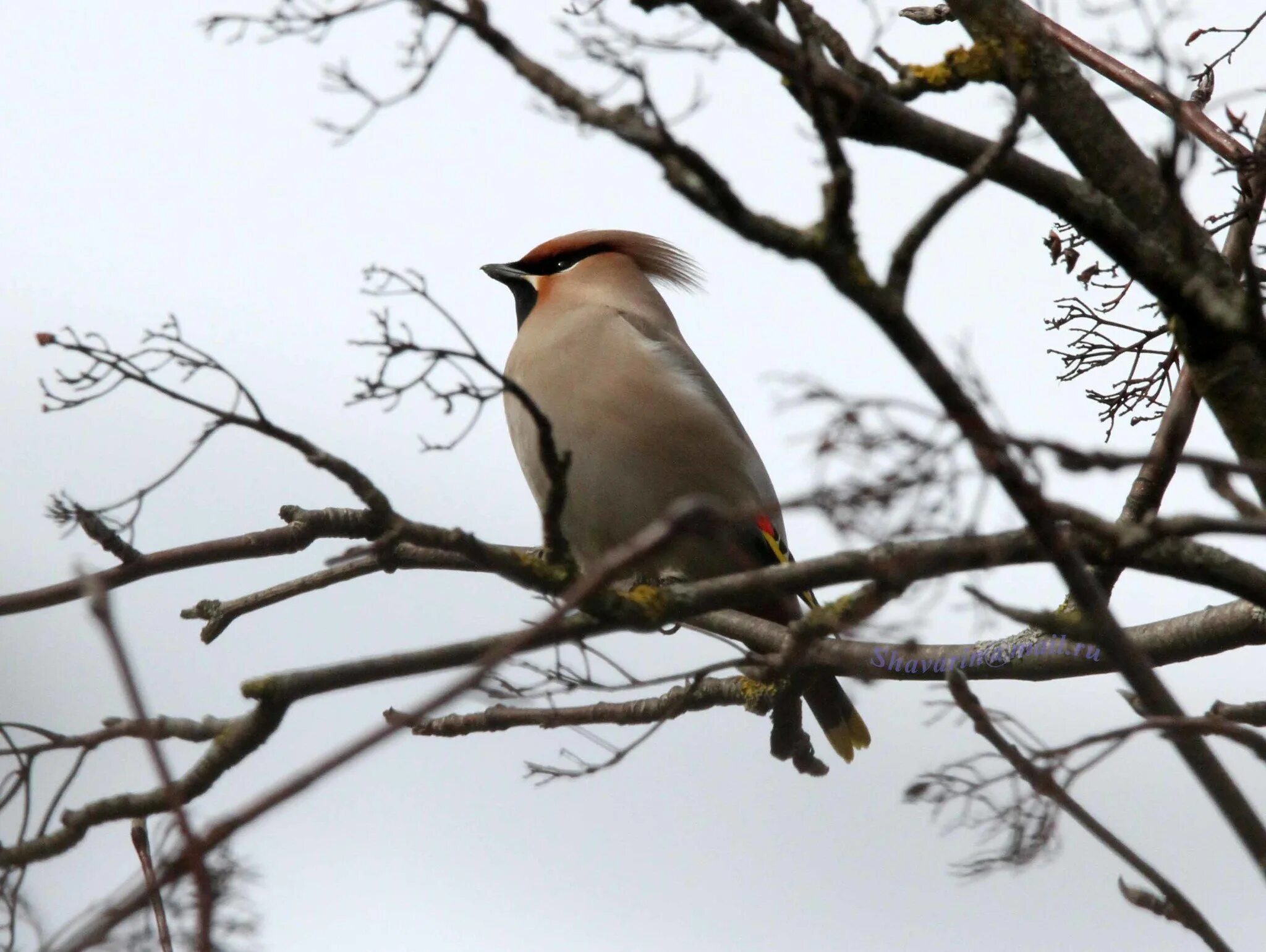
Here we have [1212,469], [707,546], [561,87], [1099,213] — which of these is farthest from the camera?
[707,546]

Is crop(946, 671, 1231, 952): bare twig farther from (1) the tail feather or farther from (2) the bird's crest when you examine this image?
(2) the bird's crest

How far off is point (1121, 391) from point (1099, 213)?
1.77 m

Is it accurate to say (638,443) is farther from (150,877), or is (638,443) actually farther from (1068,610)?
(150,877)

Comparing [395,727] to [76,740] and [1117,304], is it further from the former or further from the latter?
[1117,304]

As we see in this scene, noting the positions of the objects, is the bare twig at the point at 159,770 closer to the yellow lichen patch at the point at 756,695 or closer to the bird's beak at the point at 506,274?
the yellow lichen patch at the point at 756,695

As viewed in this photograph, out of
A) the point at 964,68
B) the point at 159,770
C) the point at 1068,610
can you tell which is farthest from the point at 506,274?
the point at 159,770

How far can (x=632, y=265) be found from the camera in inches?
232

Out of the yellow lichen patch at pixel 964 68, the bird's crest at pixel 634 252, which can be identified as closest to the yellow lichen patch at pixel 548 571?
the yellow lichen patch at pixel 964 68

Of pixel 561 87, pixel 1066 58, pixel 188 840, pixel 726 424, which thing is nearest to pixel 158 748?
pixel 188 840

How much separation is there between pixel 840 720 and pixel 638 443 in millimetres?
1026

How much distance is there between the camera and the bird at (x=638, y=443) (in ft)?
15.3

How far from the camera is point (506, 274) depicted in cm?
597

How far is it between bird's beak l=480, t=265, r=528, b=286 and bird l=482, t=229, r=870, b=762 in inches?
22.4

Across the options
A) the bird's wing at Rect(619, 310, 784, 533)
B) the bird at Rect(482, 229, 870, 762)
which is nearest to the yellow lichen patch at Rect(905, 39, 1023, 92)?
the bird at Rect(482, 229, 870, 762)
